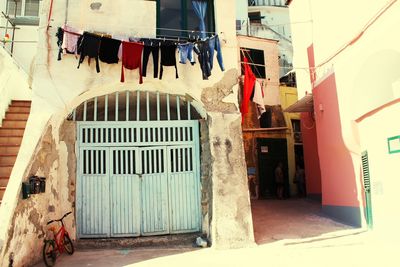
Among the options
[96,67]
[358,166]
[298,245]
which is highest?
[96,67]

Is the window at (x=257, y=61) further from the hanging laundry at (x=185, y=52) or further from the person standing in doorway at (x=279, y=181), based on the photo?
the hanging laundry at (x=185, y=52)

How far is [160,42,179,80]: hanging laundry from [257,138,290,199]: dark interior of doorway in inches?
421

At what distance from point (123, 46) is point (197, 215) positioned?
4.43 metres

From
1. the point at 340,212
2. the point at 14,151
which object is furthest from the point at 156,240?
the point at 340,212

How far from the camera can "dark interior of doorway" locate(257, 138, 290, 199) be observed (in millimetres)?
17469

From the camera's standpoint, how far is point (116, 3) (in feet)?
27.5

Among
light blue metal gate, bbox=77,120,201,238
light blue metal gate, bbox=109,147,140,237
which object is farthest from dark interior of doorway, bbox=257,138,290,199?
light blue metal gate, bbox=109,147,140,237

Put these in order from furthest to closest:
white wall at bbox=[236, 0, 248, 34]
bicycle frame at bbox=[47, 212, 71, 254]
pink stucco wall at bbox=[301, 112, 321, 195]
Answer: white wall at bbox=[236, 0, 248, 34]
pink stucco wall at bbox=[301, 112, 321, 195]
bicycle frame at bbox=[47, 212, 71, 254]

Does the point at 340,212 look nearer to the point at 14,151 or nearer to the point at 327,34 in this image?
the point at 327,34

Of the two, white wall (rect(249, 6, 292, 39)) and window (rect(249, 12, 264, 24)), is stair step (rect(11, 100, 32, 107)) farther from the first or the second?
white wall (rect(249, 6, 292, 39))

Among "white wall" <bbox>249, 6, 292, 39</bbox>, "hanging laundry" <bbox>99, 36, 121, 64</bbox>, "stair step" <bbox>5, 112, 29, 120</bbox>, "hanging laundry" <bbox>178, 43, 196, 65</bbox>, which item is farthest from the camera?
"white wall" <bbox>249, 6, 292, 39</bbox>

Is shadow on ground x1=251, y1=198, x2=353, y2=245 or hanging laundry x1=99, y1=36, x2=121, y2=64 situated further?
shadow on ground x1=251, y1=198, x2=353, y2=245

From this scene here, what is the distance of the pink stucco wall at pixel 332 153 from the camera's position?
394 inches

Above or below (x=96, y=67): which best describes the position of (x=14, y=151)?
below
